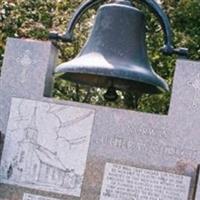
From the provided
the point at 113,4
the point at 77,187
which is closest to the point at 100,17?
the point at 113,4

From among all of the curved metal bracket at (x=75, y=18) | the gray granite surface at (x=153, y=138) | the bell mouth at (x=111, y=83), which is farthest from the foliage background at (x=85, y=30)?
the gray granite surface at (x=153, y=138)

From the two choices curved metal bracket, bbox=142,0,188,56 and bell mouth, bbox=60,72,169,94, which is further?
bell mouth, bbox=60,72,169,94

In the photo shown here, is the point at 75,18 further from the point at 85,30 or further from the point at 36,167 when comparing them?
the point at 85,30

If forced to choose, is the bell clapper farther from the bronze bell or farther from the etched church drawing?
the etched church drawing

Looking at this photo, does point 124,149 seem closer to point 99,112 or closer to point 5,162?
point 99,112

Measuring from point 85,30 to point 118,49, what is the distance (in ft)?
24.3

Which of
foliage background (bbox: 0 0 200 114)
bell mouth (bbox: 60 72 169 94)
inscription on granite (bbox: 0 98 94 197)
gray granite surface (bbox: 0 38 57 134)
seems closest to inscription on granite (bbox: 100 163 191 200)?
inscription on granite (bbox: 0 98 94 197)

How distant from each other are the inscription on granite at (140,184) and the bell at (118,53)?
582mm

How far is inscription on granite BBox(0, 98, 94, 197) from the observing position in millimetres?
5340

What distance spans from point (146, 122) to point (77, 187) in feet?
2.17

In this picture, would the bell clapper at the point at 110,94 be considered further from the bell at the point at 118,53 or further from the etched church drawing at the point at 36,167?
the etched church drawing at the point at 36,167

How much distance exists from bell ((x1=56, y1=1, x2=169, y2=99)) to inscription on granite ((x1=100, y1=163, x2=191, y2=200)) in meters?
0.58

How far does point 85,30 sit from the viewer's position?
12.4 metres

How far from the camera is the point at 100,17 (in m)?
5.28
